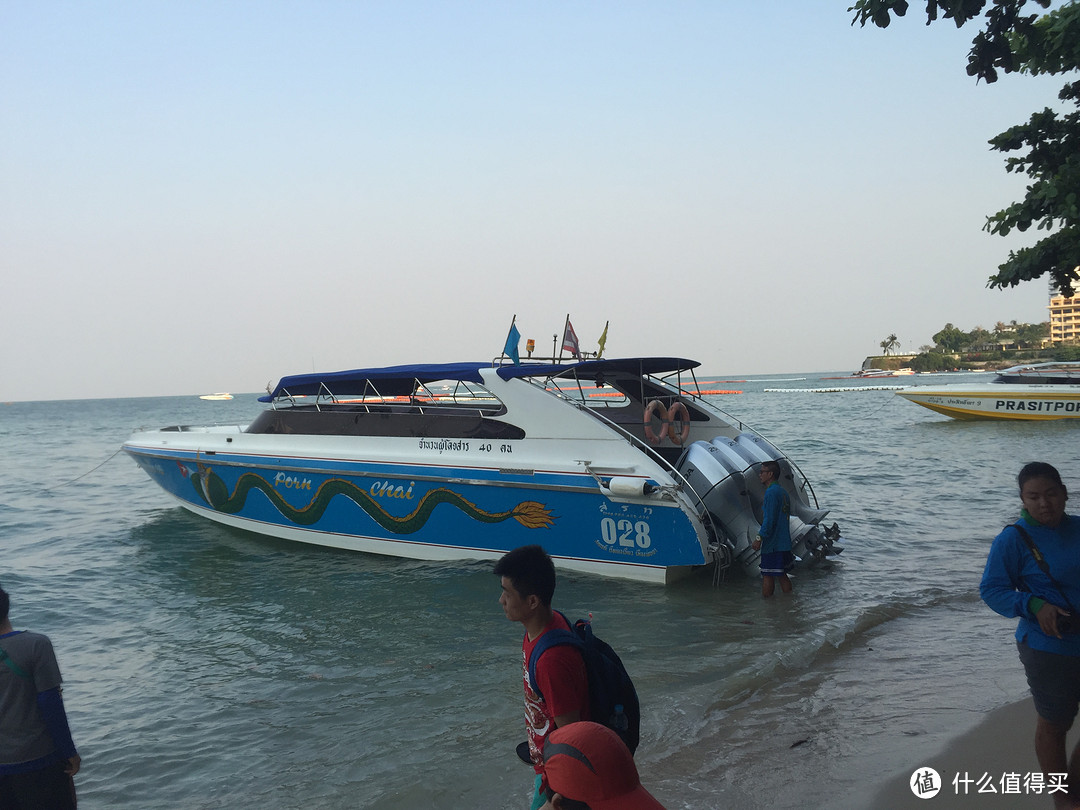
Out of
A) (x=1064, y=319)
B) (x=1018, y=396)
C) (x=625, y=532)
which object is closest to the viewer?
(x=625, y=532)

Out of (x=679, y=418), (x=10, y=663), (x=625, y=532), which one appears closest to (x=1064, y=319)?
(x=679, y=418)

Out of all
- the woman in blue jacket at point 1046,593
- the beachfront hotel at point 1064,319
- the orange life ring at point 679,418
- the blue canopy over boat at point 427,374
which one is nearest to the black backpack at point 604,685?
the woman in blue jacket at point 1046,593

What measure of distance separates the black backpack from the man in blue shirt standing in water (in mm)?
5280

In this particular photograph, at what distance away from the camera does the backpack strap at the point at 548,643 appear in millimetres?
2402

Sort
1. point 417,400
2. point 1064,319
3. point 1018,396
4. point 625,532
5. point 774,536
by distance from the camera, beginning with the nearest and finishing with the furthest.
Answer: point 774,536, point 625,532, point 417,400, point 1018,396, point 1064,319

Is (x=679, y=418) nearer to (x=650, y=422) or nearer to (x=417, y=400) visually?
(x=650, y=422)

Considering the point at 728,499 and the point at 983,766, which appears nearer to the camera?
the point at 983,766

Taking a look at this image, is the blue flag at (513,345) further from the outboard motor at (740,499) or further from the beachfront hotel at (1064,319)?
the beachfront hotel at (1064,319)

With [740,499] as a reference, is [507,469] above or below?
above

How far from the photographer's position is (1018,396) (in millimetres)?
27766

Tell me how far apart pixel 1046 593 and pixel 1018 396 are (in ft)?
94.4

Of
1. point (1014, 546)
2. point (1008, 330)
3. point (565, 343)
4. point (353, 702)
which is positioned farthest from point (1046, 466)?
point (1008, 330)

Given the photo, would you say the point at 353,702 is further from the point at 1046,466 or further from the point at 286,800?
the point at 1046,466

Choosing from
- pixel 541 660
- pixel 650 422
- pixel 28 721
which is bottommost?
pixel 28 721
